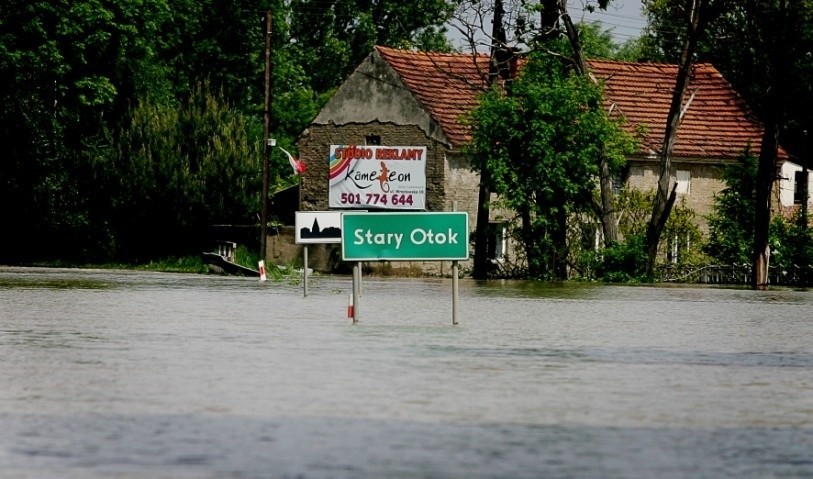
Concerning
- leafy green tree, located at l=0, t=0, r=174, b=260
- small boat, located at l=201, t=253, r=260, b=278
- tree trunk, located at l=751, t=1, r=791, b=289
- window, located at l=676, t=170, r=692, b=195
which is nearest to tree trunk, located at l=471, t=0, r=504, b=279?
small boat, located at l=201, t=253, r=260, b=278

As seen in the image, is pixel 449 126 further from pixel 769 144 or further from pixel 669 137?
pixel 769 144

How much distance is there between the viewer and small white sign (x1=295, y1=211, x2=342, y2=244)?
33.7 meters

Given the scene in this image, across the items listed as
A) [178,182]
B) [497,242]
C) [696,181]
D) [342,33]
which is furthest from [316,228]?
[342,33]

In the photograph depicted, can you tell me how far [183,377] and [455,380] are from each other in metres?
2.16

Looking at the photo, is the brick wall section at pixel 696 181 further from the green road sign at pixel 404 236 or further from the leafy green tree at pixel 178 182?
the green road sign at pixel 404 236

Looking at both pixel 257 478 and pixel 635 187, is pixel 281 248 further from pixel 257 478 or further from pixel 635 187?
pixel 257 478

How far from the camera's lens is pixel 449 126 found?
6706 centimetres

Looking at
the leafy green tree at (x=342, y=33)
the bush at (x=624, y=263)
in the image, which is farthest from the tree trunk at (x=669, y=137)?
the leafy green tree at (x=342, y=33)

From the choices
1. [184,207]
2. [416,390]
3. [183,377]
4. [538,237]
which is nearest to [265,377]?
[183,377]

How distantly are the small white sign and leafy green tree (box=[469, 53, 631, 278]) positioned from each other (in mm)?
20529

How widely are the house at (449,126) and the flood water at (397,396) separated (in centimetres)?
4038

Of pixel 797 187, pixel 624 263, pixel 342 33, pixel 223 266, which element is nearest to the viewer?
pixel 624 263

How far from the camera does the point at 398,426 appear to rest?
11250 mm

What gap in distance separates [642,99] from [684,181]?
12.3ft
